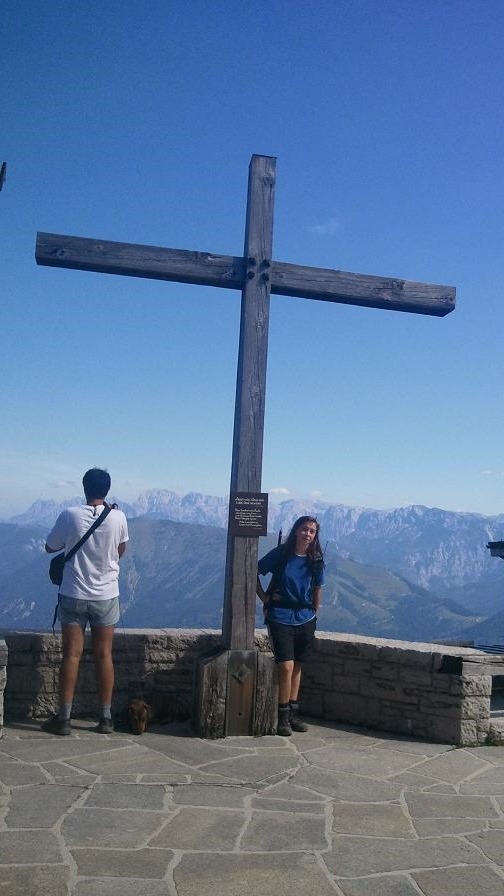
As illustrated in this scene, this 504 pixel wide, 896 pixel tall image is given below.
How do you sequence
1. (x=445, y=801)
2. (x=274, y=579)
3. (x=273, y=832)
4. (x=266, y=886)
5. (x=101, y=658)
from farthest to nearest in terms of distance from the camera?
(x=274, y=579), (x=101, y=658), (x=445, y=801), (x=273, y=832), (x=266, y=886)

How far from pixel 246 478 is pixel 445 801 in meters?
2.80

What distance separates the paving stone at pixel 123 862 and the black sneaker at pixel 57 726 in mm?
2296

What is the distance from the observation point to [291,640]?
6.27m

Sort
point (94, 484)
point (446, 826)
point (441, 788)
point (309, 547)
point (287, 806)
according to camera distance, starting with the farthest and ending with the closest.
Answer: point (309, 547) → point (94, 484) → point (441, 788) → point (287, 806) → point (446, 826)

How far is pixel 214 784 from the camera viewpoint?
15.4ft

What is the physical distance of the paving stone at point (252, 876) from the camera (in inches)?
126

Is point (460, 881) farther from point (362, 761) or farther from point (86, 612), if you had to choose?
point (86, 612)

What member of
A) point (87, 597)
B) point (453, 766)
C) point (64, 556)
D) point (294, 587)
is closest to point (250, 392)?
point (294, 587)

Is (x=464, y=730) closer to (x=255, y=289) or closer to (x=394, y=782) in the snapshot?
(x=394, y=782)

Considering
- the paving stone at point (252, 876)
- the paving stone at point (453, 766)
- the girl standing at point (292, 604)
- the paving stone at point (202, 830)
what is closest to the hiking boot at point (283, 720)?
the girl standing at point (292, 604)

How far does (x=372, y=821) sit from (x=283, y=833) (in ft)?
1.81

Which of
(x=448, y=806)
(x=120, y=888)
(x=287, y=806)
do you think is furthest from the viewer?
(x=448, y=806)

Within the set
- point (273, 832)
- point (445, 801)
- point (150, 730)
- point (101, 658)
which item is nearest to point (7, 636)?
point (101, 658)

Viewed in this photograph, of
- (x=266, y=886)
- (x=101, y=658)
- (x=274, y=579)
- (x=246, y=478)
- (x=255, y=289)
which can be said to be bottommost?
(x=266, y=886)
